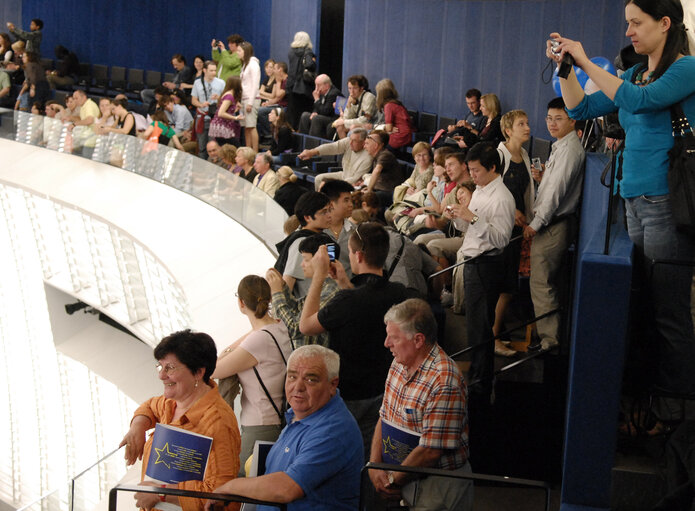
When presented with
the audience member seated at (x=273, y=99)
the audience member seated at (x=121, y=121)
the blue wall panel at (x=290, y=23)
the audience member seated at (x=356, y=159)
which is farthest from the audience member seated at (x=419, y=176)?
the blue wall panel at (x=290, y=23)

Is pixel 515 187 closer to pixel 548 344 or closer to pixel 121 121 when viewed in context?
pixel 548 344

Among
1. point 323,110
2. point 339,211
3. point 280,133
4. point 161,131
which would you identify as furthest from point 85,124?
point 339,211

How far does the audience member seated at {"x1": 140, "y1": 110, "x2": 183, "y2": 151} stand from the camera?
12297 millimetres

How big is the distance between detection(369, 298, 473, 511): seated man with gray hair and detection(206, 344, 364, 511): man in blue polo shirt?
271 millimetres

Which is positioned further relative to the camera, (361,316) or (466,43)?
(466,43)

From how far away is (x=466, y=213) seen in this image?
492 centimetres

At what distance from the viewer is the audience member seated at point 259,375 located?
3.90 meters

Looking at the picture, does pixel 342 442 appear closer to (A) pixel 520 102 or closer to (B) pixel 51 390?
(A) pixel 520 102

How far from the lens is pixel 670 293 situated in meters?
3.18

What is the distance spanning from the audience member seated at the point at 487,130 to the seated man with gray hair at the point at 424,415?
15.1 feet

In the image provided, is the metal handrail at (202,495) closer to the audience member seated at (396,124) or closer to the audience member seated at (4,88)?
the audience member seated at (396,124)

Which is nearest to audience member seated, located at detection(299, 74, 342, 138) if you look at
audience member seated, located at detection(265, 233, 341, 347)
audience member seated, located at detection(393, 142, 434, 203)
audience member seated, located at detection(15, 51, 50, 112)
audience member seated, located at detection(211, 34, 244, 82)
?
audience member seated, located at detection(211, 34, 244, 82)

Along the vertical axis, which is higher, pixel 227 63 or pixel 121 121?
pixel 227 63

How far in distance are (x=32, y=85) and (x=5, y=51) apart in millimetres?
2952
